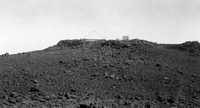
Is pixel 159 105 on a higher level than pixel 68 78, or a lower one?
lower

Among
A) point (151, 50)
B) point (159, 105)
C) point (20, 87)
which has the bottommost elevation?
point (159, 105)

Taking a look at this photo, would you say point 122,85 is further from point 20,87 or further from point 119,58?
point 20,87

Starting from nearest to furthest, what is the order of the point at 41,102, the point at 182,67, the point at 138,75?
the point at 41,102
the point at 138,75
the point at 182,67

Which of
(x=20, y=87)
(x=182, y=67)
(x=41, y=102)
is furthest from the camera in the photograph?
(x=182, y=67)

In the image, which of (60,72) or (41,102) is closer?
(41,102)

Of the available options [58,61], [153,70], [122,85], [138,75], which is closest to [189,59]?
[153,70]

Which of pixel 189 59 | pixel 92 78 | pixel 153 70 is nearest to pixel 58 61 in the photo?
pixel 92 78
